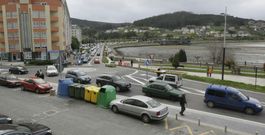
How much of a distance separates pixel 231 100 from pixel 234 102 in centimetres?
27

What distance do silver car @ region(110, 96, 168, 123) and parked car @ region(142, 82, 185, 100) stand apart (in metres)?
5.31

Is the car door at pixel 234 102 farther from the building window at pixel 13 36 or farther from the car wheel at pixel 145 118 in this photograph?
the building window at pixel 13 36

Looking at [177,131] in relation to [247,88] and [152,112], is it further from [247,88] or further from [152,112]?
[247,88]

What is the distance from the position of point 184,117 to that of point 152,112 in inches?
117

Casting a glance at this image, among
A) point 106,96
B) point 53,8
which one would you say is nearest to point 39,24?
point 53,8

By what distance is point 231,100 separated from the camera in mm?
20516

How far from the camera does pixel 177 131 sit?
1625cm

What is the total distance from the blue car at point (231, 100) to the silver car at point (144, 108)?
17.4ft

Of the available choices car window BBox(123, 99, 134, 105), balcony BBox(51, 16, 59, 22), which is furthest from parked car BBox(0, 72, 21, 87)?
A: balcony BBox(51, 16, 59, 22)

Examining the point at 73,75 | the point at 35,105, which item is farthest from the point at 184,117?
the point at 73,75

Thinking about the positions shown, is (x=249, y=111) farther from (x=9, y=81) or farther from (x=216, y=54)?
(x=216, y=54)

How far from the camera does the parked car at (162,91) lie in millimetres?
23239

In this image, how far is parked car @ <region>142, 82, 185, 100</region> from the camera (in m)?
23.2

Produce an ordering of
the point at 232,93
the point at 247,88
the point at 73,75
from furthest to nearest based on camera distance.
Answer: the point at 73,75, the point at 247,88, the point at 232,93
